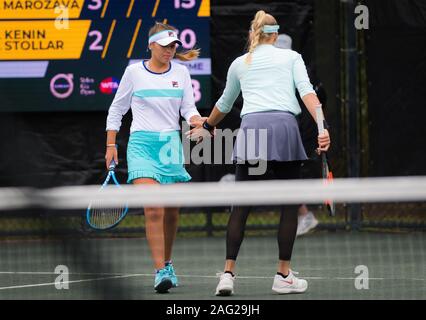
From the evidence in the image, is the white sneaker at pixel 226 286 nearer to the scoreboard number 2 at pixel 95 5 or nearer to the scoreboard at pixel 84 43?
the scoreboard at pixel 84 43

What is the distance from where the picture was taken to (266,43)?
24.2 ft

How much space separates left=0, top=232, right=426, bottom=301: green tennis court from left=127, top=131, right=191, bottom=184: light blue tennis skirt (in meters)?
0.51

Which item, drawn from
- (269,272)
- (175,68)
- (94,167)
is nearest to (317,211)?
(94,167)

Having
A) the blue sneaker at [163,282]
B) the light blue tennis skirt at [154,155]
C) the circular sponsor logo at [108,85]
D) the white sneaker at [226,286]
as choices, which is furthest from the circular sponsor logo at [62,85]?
the white sneaker at [226,286]

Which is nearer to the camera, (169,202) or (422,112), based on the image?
(169,202)

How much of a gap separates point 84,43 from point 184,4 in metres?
1.06

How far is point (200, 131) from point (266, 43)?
2.42ft

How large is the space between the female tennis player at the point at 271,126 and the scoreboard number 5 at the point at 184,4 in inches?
180

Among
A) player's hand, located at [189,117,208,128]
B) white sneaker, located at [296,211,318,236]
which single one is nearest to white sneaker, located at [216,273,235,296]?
player's hand, located at [189,117,208,128]

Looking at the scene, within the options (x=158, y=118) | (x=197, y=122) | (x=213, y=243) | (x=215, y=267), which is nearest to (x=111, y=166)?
(x=158, y=118)

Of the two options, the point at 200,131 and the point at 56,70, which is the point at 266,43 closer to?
the point at 200,131

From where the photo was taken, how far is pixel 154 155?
25.5ft

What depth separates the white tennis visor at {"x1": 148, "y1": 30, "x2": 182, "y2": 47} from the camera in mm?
7848

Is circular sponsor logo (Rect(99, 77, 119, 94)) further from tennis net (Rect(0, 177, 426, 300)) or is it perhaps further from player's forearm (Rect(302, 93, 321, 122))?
player's forearm (Rect(302, 93, 321, 122))
